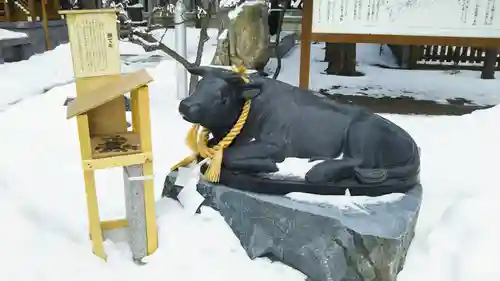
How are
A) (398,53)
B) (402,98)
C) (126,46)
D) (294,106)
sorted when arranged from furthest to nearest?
(126,46) → (398,53) → (402,98) → (294,106)

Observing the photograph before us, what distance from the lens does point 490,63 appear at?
7.57m

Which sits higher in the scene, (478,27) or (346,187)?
(478,27)

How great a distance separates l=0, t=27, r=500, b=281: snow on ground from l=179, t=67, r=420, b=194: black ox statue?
1.29 feet

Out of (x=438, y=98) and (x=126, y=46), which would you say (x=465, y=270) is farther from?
(x=126, y=46)

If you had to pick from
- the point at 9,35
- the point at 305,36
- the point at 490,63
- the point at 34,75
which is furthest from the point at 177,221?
the point at 9,35

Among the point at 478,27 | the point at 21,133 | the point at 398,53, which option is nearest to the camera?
the point at 21,133

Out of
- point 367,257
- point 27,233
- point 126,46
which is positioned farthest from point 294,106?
point 126,46

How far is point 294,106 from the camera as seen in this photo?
2.56 m

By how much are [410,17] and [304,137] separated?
3.16m

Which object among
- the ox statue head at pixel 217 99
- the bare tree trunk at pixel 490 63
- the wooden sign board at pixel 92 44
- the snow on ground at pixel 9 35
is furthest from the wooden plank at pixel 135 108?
the snow on ground at pixel 9 35

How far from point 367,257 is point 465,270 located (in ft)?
2.03

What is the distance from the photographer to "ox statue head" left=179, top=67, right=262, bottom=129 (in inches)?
95.0

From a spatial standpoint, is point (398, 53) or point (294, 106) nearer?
point (294, 106)

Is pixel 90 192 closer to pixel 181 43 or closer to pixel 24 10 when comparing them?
pixel 181 43
